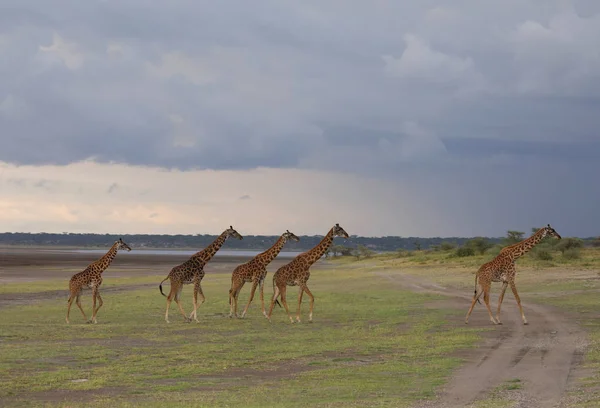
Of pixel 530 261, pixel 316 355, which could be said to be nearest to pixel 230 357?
pixel 316 355

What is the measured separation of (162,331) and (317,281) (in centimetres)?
2675

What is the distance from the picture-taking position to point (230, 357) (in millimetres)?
17391

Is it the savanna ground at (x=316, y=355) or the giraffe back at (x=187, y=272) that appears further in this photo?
the giraffe back at (x=187, y=272)

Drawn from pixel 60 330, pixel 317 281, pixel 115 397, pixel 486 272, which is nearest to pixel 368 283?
pixel 317 281

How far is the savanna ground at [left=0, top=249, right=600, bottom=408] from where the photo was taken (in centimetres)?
1305

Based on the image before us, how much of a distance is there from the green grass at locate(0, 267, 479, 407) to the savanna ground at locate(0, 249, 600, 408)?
3cm

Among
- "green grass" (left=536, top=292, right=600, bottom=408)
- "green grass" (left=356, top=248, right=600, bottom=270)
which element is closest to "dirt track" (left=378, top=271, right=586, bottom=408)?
"green grass" (left=536, top=292, right=600, bottom=408)

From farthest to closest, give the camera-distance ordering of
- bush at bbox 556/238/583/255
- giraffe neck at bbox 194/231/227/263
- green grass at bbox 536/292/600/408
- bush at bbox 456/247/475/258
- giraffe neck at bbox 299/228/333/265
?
bush at bbox 456/247/475/258, bush at bbox 556/238/583/255, giraffe neck at bbox 194/231/227/263, giraffe neck at bbox 299/228/333/265, green grass at bbox 536/292/600/408

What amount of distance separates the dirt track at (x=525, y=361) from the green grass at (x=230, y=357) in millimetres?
459

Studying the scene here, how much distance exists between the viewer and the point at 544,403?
12062 millimetres

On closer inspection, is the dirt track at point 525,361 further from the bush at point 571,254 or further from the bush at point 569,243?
the bush at point 569,243

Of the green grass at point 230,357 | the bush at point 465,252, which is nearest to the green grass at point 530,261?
the bush at point 465,252

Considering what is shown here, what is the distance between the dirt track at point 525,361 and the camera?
12.7 metres

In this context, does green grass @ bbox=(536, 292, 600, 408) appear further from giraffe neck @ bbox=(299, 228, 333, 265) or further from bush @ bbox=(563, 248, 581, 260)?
bush @ bbox=(563, 248, 581, 260)
